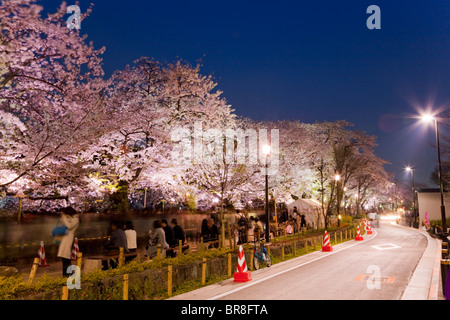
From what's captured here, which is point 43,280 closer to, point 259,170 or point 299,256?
point 299,256

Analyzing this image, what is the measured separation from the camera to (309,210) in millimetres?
35188

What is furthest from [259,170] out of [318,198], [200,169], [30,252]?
[30,252]

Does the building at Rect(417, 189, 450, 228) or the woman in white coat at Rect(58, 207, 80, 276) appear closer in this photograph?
the woman in white coat at Rect(58, 207, 80, 276)

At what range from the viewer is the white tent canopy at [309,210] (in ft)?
113

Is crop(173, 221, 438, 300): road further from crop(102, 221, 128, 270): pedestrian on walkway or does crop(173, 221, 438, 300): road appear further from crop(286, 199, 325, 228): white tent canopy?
crop(286, 199, 325, 228): white tent canopy

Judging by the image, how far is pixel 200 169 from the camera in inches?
1060

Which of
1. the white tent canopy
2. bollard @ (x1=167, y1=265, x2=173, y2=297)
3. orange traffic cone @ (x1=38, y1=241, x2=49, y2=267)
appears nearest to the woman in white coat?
bollard @ (x1=167, y1=265, x2=173, y2=297)

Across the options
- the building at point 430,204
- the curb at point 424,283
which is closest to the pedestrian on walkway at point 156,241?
the curb at point 424,283

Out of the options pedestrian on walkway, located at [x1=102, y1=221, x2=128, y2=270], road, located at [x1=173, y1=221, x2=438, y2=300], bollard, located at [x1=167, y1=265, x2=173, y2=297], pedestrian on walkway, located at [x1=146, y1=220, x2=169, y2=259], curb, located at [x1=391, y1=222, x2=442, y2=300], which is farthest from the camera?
pedestrian on walkway, located at [x1=146, y1=220, x2=169, y2=259]

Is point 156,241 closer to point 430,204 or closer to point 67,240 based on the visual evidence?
point 67,240

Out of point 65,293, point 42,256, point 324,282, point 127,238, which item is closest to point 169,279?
point 65,293

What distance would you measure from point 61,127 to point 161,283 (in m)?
6.67

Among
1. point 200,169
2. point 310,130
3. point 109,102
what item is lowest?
point 200,169

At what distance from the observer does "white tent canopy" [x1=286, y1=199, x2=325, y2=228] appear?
1352 inches
